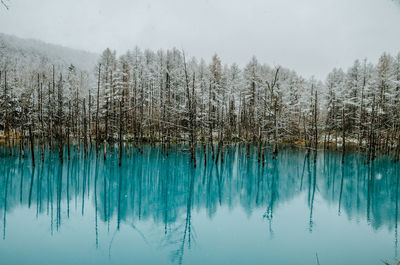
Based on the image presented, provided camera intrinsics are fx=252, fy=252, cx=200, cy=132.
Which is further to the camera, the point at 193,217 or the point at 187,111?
the point at 187,111

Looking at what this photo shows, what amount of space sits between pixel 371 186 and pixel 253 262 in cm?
1818

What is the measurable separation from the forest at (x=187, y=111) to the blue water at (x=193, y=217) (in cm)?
422

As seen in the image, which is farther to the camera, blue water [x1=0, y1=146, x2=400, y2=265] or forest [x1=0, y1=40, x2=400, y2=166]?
forest [x1=0, y1=40, x2=400, y2=166]

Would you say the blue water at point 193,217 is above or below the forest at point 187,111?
below

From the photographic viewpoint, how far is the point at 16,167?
26.7 metres

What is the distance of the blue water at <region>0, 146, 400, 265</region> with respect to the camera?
951cm

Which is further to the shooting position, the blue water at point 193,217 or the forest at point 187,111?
the forest at point 187,111

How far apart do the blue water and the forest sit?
4.22 meters

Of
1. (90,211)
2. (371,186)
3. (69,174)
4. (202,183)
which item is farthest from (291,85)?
(90,211)

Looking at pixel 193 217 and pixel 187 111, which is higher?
pixel 187 111

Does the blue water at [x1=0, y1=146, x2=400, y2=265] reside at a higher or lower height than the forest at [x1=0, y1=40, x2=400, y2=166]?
lower

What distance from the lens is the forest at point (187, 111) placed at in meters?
28.8

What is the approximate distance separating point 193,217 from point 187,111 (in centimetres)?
1072

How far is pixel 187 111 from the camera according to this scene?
A: 22.2 metres
